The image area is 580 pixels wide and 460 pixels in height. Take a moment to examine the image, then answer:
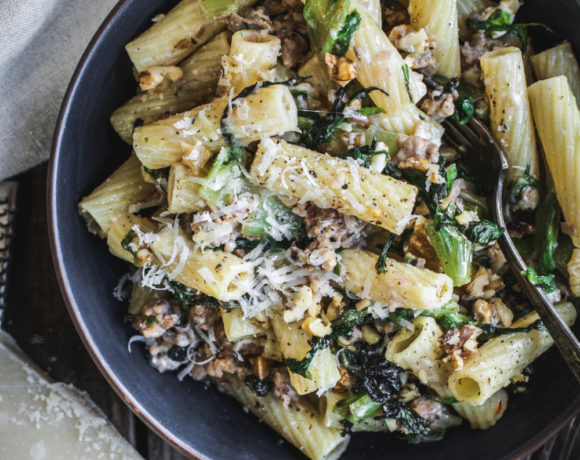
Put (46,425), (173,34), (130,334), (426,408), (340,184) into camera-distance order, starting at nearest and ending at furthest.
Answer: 1. (340,184)
2. (173,34)
3. (426,408)
4. (130,334)
5. (46,425)

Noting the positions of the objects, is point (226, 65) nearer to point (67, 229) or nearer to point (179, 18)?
point (179, 18)

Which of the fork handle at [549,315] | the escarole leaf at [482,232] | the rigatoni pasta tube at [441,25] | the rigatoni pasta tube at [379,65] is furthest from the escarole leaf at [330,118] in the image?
the fork handle at [549,315]

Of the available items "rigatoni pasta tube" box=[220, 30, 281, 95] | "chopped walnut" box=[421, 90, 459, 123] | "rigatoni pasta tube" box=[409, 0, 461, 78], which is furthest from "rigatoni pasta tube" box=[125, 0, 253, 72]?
"chopped walnut" box=[421, 90, 459, 123]

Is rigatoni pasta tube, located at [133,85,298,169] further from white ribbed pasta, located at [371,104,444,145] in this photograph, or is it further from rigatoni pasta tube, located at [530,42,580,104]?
rigatoni pasta tube, located at [530,42,580,104]

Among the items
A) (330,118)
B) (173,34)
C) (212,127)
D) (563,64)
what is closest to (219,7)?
(173,34)

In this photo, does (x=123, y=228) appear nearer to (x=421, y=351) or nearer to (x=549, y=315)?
(x=421, y=351)

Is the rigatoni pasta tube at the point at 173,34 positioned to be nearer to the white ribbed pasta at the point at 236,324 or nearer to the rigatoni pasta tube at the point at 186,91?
the rigatoni pasta tube at the point at 186,91
